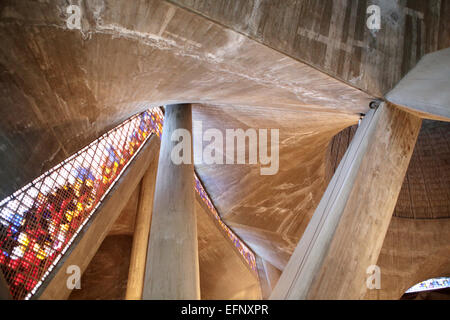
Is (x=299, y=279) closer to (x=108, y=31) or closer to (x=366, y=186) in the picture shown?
(x=366, y=186)

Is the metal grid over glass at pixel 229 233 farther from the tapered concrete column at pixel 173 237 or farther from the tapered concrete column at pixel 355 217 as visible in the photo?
the tapered concrete column at pixel 355 217

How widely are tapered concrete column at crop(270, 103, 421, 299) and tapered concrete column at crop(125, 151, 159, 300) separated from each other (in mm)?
4256

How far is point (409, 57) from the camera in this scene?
3443 mm

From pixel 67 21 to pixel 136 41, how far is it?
1.74ft

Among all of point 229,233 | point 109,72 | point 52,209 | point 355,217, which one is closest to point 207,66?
point 109,72

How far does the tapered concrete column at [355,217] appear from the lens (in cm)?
244

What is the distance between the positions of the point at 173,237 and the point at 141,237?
3.43 m

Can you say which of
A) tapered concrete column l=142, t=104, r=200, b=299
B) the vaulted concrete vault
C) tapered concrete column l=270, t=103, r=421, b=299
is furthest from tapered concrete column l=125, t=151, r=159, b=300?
tapered concrete column l=270, t=103, r=421, b=299

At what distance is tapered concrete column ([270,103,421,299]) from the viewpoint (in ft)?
7.99

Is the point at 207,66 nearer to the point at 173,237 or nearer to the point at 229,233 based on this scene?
the point at 173,237

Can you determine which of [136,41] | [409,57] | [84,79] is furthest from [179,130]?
[409,57]

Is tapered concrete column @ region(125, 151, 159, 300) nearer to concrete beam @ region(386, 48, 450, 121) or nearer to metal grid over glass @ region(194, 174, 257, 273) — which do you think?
metal grid over glass @ region(194, 174, 257, 273)

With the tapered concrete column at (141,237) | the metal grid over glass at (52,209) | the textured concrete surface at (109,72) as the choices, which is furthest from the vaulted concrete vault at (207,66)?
the tapered concrete column at (141,237)

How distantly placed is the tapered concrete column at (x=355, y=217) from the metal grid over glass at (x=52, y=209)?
9.50ft
